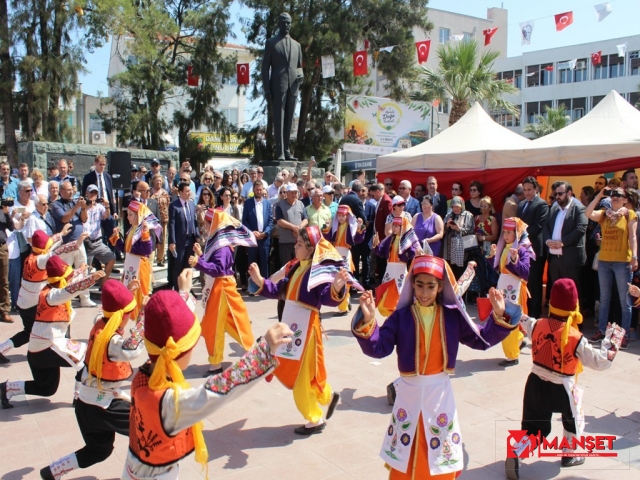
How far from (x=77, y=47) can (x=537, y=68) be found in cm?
3374

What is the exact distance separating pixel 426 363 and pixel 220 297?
345cm

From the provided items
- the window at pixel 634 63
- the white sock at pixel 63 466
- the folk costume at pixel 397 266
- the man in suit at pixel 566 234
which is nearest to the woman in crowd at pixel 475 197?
the man in suit at pixel 566 234

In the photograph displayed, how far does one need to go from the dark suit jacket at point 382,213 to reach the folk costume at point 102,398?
7.17 metres

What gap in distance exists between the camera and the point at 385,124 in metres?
26.5

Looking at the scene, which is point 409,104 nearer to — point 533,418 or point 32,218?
point 32,218

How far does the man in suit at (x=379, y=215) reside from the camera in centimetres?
1080

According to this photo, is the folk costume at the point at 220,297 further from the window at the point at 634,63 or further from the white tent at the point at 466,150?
the window at the point at 634,63

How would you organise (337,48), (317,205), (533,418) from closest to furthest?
(533,418) → (317,205) → (337,48)

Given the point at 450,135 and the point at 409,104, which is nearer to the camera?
the point at 450,135

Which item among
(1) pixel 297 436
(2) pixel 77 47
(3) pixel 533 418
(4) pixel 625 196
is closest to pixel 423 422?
(3) pixel 533 418

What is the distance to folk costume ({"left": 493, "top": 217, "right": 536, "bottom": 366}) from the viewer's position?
6867 mm

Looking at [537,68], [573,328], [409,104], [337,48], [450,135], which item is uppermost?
[537,68]

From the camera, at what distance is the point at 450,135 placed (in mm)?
12750

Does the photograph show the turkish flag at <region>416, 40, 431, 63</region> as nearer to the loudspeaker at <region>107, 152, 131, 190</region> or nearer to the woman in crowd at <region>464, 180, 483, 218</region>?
the woman in crowd at <region>464, 180, 483, 218</region>
